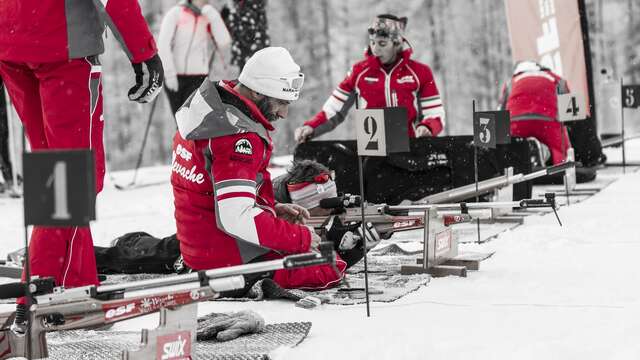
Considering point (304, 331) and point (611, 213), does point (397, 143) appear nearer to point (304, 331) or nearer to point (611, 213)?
point (304, 331)

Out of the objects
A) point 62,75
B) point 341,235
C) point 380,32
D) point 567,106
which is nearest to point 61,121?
point 62,75

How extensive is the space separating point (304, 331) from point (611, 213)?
3.10 m

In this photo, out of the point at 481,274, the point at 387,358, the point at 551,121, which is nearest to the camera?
the point at 387,358

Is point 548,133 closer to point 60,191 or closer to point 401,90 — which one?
point 401,90

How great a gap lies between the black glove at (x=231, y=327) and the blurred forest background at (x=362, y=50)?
1019cm

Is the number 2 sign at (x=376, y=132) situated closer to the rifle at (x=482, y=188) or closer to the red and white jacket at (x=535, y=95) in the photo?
the rifle at (x=482, y=188)

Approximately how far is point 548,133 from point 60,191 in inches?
199

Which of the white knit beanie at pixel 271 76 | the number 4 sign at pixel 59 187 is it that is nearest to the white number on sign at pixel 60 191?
the number 4 sign at pixel 59 187

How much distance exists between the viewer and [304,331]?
2.65 metres

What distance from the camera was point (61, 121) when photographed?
2695 millimetres

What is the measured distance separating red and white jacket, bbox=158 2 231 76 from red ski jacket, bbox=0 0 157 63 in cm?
496

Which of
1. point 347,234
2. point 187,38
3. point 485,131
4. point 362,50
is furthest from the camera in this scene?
point 362,50

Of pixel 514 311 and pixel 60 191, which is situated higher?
pixel 60 191

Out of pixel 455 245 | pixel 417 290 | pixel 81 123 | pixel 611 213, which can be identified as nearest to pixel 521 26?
pixel 611 213
